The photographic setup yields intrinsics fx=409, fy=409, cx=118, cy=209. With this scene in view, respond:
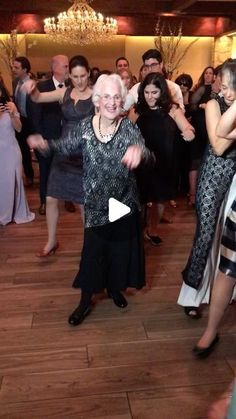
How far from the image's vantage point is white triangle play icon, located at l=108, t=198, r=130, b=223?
7.17ft

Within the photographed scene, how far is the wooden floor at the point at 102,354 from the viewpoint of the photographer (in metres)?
1.79

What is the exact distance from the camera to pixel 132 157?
191cm

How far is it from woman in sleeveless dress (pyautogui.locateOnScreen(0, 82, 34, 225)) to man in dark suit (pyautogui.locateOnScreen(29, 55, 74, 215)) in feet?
0.83

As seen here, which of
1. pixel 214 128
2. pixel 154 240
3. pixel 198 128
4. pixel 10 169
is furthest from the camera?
pixel 198 128

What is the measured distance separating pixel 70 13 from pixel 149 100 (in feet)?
18.4

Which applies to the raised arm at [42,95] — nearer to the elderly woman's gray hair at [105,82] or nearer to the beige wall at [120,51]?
the elderly woman's gray hair at [105,82]

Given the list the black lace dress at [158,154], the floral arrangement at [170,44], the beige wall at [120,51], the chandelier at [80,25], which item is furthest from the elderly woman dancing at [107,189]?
the beige wall at [120,51]

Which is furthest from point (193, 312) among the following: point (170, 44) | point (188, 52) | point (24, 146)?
point (188, 52)

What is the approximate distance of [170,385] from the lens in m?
1.90

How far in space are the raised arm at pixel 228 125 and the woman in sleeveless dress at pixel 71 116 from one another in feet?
3.92

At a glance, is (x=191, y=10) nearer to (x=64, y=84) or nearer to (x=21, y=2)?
(x=21, y=2)

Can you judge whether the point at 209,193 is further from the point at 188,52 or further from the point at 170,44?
→ the point at 188,52

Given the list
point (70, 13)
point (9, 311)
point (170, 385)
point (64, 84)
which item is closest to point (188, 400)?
point (170, 385)

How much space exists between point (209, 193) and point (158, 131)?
1163 mm
